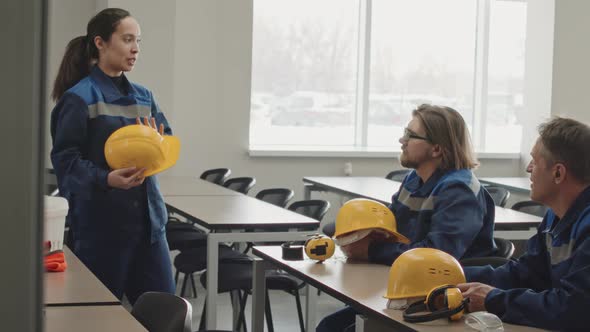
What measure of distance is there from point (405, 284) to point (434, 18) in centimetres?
669

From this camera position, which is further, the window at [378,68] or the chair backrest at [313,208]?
the window at [378,68]

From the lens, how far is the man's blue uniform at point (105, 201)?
3078 millimetres

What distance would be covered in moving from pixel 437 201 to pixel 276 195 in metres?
2.92

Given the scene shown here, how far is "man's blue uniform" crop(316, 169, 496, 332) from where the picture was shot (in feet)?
9.65

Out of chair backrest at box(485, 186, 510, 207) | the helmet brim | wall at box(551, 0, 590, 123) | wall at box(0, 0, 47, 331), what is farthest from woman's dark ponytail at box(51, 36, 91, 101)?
wall at box(551, 0, 590, 123)

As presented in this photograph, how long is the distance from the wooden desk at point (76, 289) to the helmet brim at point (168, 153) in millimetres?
413

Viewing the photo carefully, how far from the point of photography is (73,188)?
309cm

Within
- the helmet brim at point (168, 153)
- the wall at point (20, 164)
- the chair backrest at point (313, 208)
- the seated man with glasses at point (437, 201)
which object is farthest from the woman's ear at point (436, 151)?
the wall at point (20, 164)

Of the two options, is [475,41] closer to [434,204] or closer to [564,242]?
[434,204]

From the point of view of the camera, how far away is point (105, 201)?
3.13m

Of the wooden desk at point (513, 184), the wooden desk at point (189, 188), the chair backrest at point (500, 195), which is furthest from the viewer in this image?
the wooden desk at point (513, 184)

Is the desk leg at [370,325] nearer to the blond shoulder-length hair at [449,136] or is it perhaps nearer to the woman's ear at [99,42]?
the blond shoulder-length hair at [449,136]

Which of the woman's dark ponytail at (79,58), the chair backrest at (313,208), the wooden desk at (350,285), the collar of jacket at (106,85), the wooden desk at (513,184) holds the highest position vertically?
the woman's dark ponytail at (79,58)

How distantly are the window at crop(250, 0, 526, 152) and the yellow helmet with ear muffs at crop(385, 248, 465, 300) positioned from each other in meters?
5.82
